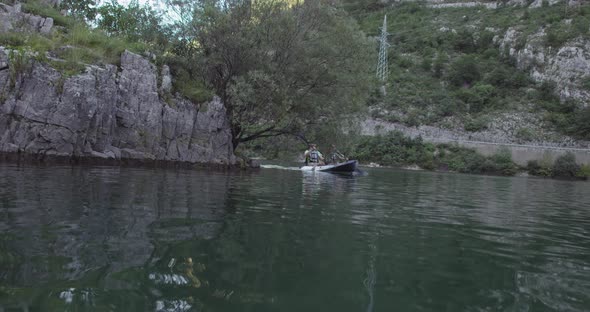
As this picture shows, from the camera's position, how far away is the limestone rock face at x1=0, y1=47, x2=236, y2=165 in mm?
17016

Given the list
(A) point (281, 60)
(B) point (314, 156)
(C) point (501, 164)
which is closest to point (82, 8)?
(A) point (281, 60)

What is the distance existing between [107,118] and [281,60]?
31.6ft

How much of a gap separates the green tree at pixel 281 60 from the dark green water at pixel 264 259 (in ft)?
48.7

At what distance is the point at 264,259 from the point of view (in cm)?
470

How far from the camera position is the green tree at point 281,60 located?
22.4m

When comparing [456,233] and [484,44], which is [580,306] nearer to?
[456,233]

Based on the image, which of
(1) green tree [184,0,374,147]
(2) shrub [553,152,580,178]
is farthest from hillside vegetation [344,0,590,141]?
(1) green tree [184,0,374,147]

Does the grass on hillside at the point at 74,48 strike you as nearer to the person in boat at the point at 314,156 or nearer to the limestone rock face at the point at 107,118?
the limestone rock face at the point at 107,118

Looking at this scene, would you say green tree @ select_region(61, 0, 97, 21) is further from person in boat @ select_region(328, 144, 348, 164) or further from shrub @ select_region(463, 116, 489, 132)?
shrub @ select_region(463, 116, 489, 132)

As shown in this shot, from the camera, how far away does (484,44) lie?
104 meters

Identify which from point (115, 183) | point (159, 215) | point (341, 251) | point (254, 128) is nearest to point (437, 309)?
point (341, 251)

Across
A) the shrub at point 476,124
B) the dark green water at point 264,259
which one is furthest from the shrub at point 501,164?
the dark green water at point 264,259

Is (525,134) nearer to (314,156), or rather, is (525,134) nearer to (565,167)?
(565,167)

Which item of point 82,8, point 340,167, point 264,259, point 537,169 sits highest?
point 82,8
